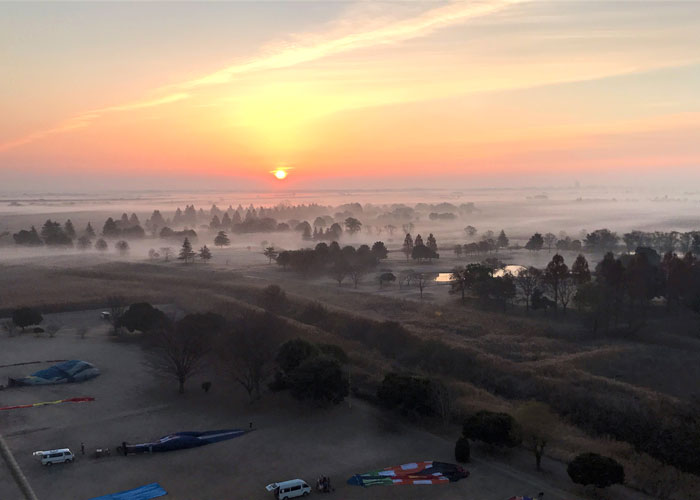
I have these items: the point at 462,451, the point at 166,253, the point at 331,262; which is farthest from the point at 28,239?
the point at 462,451

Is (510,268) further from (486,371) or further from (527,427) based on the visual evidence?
(527,427)

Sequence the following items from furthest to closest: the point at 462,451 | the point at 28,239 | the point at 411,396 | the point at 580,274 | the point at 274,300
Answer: the point at 28,239, the point at 274,300, the point at 580,274, the point at 411,396, the point at 462,451

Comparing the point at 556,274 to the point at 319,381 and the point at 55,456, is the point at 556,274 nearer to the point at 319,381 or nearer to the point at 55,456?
the point at 319,381

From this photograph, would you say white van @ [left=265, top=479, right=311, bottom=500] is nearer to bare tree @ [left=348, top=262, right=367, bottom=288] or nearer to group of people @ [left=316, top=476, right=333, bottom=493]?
group of people @ [left=316, top=476, right=333, bottom=493]

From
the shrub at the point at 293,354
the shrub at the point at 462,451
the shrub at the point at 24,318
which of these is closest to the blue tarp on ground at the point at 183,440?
the shrub at the point at 293,354

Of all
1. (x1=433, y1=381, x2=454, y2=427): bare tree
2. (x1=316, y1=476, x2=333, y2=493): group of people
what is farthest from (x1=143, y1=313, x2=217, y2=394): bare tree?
(x1=433, y1=381, x2=454, y2=427): bare tree

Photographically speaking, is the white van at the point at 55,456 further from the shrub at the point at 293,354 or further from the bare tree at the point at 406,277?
the bare tree at the point at 406,277
